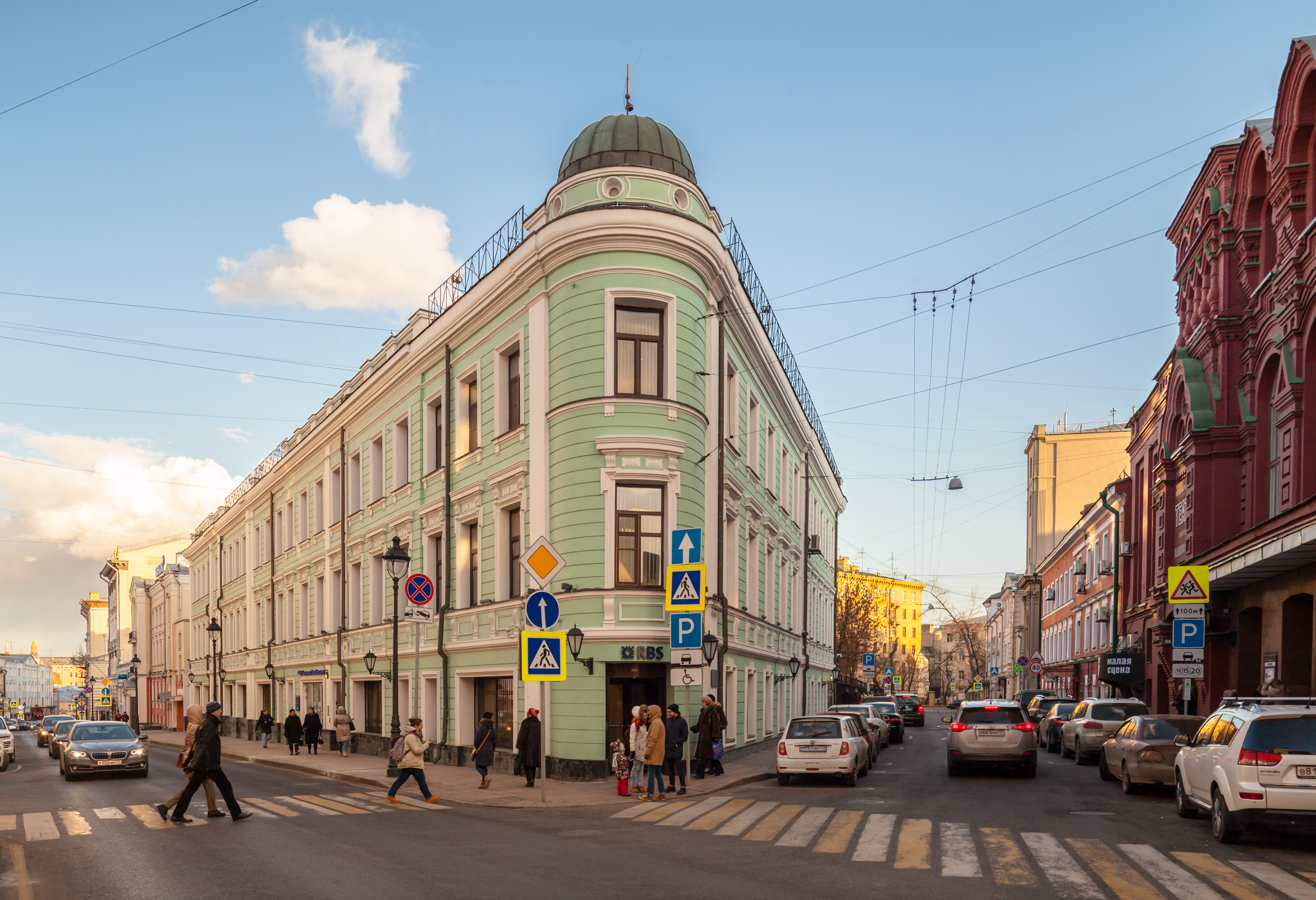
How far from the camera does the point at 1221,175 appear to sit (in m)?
29.1

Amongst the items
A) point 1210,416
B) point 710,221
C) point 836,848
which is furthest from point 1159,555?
point 836,848

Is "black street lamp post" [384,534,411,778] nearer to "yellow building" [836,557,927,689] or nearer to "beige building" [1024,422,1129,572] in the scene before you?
"yellow building" [836,557,927,689]

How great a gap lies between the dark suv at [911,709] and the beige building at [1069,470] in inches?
704

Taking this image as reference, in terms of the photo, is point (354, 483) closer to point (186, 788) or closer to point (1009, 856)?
point (186, 788)

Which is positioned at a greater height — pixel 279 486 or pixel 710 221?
pixel 710 221

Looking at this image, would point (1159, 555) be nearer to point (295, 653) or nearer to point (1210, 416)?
point (1210, 416)

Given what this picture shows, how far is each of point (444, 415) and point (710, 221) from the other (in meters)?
8.77

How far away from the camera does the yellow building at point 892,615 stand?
7031 cm

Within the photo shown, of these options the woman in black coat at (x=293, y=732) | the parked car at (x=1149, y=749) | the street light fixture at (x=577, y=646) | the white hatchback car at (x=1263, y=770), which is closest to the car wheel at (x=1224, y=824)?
the white hatchback car at (x=1263, y=770)

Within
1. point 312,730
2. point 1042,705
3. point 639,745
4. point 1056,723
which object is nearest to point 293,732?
point 312,730

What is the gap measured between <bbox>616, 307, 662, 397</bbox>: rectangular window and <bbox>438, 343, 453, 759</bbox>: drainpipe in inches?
259

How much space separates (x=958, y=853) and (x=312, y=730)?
84.8 ft

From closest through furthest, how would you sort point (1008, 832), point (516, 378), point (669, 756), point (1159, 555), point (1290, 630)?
point (1008, 832) → point (669, 756) → point (1290, 630) → point (516, 378) → point (1159, 555)

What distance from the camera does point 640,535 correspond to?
2184 centimetres
